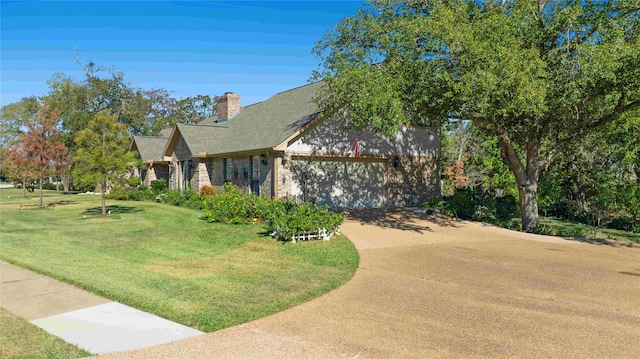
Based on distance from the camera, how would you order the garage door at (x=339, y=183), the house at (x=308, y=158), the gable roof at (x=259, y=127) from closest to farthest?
the house at (x=308, y=158) < the garage door at (x=339, y=183) < the gable roof at (x=259, y=127)

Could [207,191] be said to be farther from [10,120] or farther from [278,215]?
[10,120]

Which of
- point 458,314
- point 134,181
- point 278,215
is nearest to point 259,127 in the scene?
point 278,215

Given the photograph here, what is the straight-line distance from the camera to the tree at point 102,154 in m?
17.9

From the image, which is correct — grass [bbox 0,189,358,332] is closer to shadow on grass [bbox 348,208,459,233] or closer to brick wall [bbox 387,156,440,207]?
shadow on grass [bbox 348,208,459,233]

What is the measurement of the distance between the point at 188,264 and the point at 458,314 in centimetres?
577

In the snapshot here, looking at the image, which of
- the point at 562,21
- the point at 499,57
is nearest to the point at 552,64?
the point at 562,21

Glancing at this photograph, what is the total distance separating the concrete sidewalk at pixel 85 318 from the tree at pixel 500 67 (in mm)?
9004

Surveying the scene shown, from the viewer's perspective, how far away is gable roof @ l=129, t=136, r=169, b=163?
31250 mm

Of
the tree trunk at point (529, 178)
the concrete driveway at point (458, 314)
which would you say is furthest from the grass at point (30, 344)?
the tree trunk at point (529, 178)

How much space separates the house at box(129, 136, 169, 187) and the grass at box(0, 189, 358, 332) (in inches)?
593

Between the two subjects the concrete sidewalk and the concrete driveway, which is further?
the concrete sidewalk

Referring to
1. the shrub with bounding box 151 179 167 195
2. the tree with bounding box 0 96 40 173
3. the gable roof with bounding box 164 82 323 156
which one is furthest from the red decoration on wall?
the tree with bounding box 0 96 40 173

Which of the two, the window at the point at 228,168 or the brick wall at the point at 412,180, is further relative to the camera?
the window at the point at 228,168

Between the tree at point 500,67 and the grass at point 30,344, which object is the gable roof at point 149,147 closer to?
the tree at point 500,67
